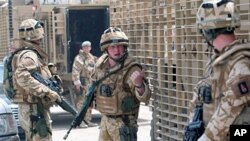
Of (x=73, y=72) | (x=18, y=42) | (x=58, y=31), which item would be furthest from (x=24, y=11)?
(x=18, y=42)

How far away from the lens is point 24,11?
47.0ft

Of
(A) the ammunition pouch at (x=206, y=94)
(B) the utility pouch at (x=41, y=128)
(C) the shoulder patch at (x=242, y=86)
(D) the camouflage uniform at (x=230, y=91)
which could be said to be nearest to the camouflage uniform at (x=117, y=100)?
(B) the utility pouch at (x=41, y=128)

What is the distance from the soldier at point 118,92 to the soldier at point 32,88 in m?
1.24

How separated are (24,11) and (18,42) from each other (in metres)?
6.26

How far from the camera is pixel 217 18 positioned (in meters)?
4.48

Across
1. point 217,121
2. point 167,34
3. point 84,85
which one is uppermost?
point 167,34

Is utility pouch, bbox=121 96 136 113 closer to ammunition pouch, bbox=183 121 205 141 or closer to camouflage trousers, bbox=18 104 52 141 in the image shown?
camouflage trousers, bbox=18 104 52 141

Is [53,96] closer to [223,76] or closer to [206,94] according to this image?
[206,94]

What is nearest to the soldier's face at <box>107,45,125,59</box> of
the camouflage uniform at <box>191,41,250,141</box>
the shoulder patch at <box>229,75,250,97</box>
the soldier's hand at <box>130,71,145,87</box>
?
the soldier's hand at <box>130,71,145,87</box>

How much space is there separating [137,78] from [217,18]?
2.05 meters

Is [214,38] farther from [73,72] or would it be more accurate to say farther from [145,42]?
[73,72]

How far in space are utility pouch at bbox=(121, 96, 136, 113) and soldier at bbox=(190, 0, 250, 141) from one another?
1.88m

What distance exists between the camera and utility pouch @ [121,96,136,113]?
6.57 m

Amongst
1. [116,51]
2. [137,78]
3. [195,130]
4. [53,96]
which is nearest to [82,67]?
[53,96]
